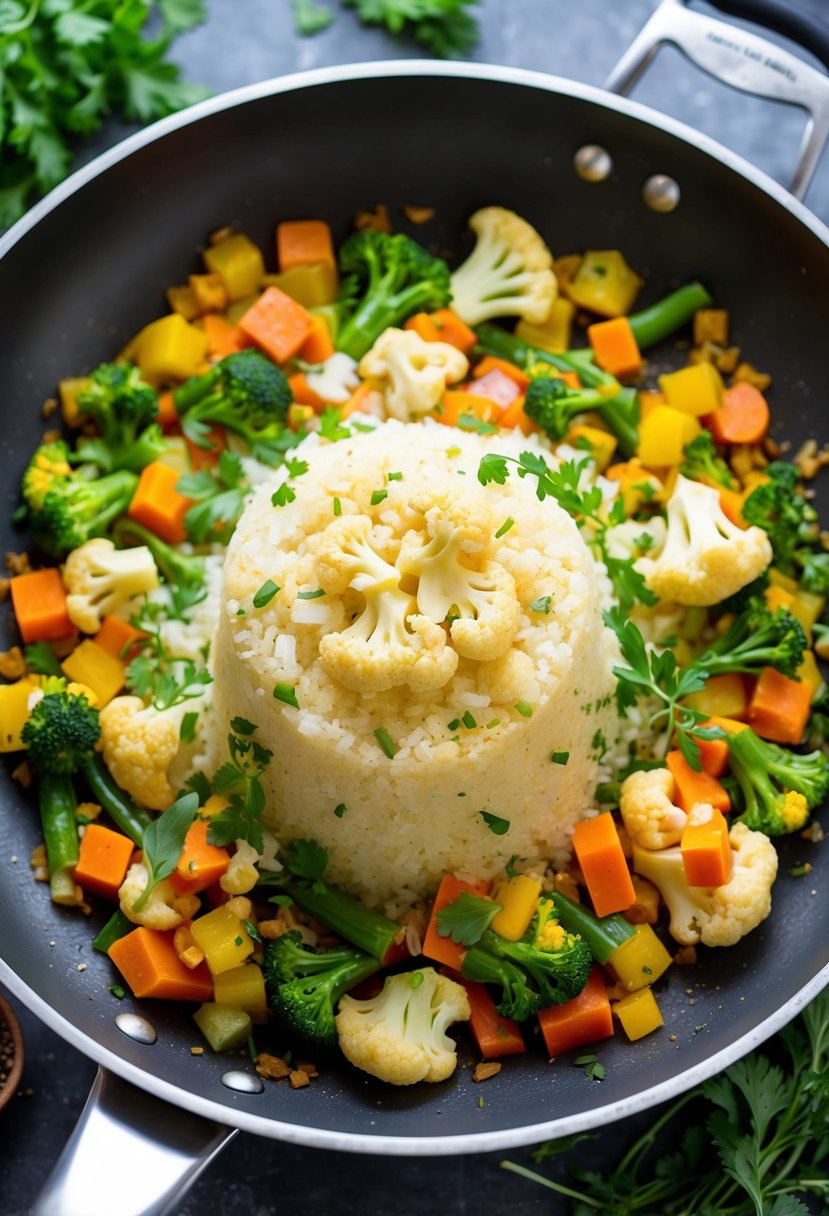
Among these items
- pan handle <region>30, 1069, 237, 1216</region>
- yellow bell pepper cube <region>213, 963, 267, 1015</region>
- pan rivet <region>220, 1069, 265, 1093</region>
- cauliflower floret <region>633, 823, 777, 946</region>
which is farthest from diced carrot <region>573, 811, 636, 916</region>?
pan handle <region>30, 1069, 237, 1216</region>

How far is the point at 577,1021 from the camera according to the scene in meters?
4.00

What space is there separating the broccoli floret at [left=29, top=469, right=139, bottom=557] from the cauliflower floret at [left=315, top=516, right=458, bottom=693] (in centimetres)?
110

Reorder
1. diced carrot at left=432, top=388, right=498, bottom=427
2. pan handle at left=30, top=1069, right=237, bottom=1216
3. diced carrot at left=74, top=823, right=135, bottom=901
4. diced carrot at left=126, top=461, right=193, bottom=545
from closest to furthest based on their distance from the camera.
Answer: pan handle at left=30, top=1069, right=237, bottom=1216 → diced carrot at left=74, top=823, right=135, bottom=901 → diced carrot at left=126, top=461, right=193, bottom=545 → diced carrot at left=432, top=388, right=498, bottom=427

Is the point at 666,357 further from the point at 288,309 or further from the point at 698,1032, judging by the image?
the point at 698,1032

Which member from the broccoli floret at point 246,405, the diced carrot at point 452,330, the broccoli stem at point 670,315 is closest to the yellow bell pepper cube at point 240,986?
the broccoli floret at point 246,405

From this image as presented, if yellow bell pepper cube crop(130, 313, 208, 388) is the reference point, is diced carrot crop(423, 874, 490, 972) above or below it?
below

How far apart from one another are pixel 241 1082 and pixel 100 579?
1.65 m

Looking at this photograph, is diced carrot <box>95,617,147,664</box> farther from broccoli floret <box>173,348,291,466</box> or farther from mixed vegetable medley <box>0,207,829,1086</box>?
broccoli floret <box>173,348,291,466</box>

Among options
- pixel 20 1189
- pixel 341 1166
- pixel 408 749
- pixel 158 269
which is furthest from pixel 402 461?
pixel 20 1189

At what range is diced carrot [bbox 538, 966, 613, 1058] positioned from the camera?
4.00 meters

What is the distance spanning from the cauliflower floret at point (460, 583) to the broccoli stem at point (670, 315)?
1544 millimetres

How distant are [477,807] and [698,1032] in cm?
94

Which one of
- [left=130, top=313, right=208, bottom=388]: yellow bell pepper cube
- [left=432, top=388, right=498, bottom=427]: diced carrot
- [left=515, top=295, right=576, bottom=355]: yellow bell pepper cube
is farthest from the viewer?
[left=515, top=295, right=576, bottom=355]: yellow bell pepper cube

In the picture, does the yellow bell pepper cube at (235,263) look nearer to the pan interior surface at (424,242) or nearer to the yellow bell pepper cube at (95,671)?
the pan interior surface at (424,242)
